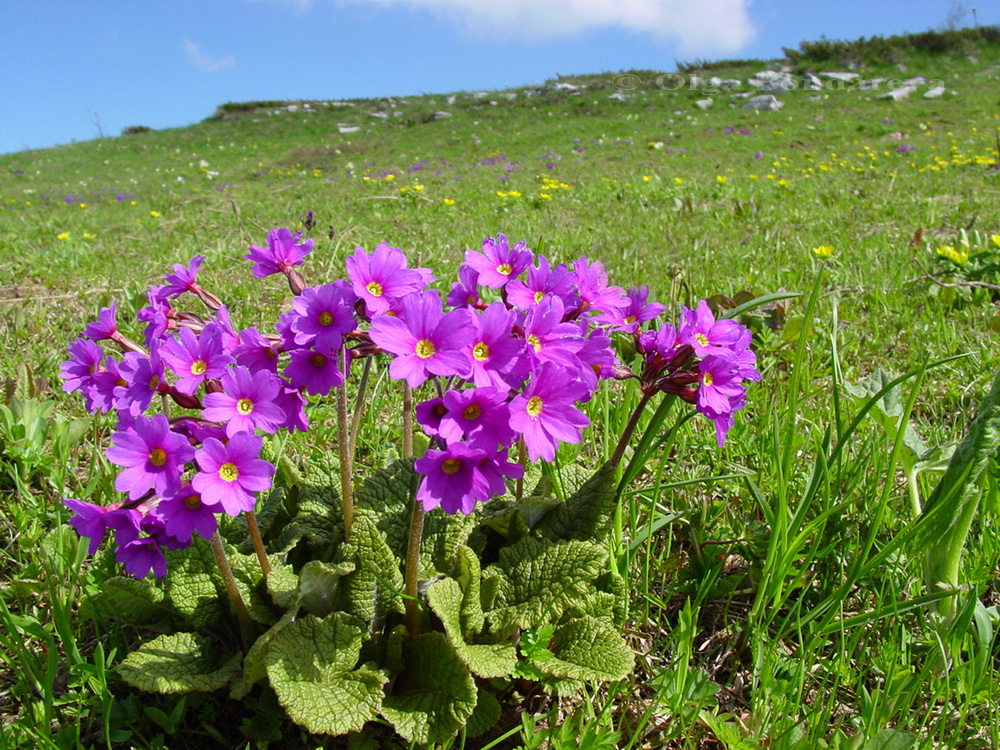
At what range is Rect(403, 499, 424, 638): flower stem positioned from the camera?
5.02ft

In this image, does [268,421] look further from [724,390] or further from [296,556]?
[724,390]

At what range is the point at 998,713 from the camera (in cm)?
167

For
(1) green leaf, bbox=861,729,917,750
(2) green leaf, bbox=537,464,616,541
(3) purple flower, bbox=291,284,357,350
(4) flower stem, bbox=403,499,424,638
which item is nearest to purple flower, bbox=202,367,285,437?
(3) purple flower, bbox=291,284,357,350

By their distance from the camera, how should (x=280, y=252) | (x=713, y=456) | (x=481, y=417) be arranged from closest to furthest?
(x=481, y=417), (x=280, y=252), (x=713, y=456)

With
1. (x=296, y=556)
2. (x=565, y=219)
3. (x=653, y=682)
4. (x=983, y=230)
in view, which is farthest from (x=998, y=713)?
(x=565, y=219)

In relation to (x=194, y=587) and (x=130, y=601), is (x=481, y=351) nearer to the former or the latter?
(x=194, y=587)

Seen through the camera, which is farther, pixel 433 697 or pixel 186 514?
pixel 433 697

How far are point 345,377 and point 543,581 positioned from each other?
73cm

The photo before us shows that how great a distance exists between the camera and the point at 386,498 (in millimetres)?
1828

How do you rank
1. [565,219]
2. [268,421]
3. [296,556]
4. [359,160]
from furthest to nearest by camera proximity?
[359,160], [565,219], [296,556], [268,421]

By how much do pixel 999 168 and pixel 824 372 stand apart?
8.72m

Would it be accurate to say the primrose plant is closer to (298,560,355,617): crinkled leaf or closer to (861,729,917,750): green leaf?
(298,560,355,617): crinkled leaf

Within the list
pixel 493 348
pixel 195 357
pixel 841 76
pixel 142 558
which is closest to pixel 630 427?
pixel 493 348

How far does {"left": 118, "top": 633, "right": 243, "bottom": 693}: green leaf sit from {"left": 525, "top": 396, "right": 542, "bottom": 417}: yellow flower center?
97cm
